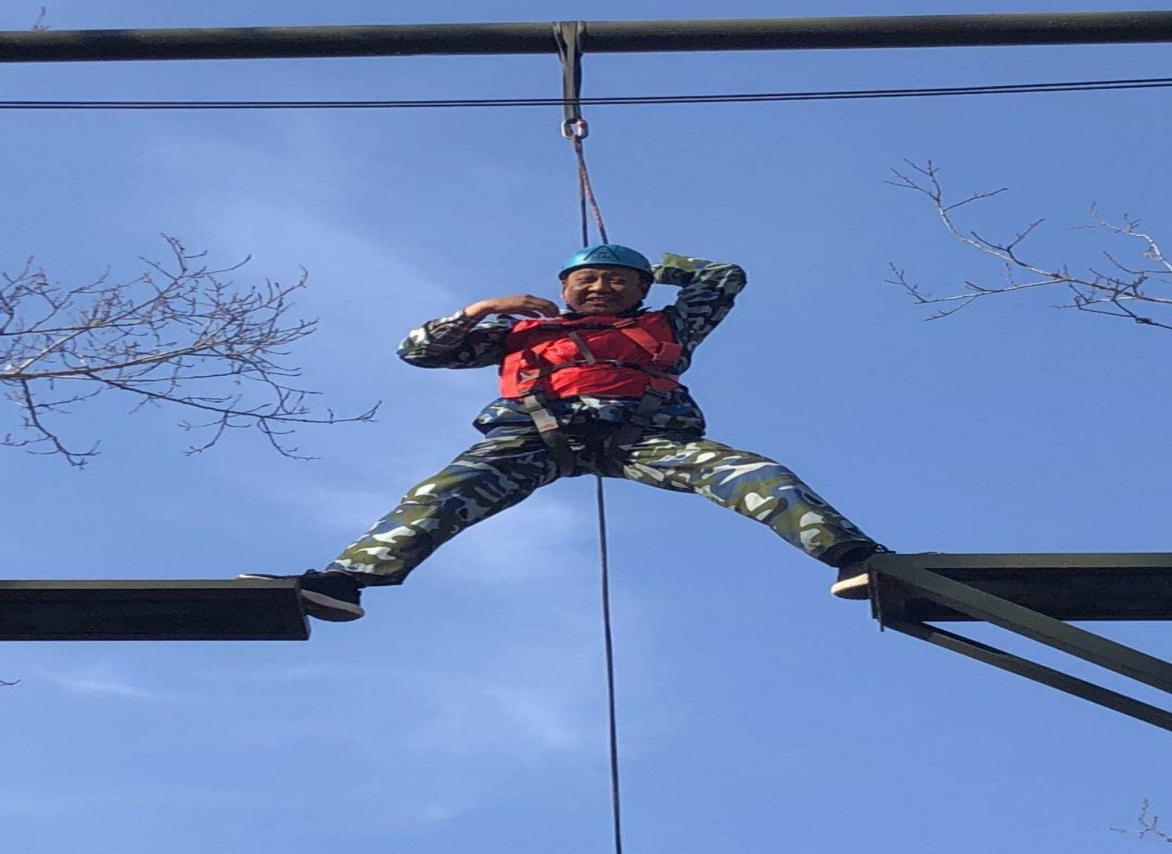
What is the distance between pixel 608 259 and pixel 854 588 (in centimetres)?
188

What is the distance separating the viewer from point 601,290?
769 cm

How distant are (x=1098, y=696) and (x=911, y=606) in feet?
2.08

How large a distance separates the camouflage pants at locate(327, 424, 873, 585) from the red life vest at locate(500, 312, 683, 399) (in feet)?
0.51

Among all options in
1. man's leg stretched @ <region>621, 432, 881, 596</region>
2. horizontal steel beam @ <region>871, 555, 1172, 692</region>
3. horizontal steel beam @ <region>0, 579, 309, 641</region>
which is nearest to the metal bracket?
horizontal steel beam @ <region>871, 555, 1172, 692</region>

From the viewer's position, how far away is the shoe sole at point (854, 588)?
6.34 metres

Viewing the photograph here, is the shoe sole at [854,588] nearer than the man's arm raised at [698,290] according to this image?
Yes

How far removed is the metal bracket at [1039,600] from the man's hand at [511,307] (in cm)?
178

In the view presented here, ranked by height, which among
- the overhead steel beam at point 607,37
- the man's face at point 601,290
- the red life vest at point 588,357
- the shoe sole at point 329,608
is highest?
the overhead steel beam at point 607,37

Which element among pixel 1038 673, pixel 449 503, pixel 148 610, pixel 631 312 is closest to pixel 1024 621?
pixel 1038 673

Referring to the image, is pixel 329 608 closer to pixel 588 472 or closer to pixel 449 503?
pixel 449 503

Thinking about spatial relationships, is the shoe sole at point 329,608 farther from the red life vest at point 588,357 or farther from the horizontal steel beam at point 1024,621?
the horizontal steel beam at point 1024,621

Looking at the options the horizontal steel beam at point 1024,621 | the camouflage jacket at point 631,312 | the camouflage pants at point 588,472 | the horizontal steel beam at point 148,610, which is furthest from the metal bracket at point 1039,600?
the horizontal steel beam at point 148,610

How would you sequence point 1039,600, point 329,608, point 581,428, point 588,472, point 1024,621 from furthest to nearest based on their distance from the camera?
point 588,472 < point 581,428 < point 329,608 < point 1039,600 < point 1024,621

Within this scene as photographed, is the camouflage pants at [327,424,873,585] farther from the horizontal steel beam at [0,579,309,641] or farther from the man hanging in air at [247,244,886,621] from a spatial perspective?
the horizontal steel beam at [0,579,309,641]
